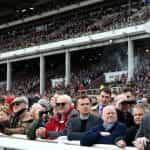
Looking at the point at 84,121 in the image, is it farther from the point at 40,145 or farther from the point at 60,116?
the point at 40,145

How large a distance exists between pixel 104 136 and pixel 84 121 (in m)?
0.72

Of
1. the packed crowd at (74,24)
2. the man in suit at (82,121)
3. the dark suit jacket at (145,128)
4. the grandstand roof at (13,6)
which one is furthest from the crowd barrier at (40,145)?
the grandstand roof at (13,6)

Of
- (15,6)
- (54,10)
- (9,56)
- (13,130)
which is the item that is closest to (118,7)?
(54,10)

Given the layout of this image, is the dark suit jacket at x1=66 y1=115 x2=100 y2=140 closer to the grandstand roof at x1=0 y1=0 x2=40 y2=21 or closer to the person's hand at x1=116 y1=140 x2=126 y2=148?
the person's hand at x1=116 y1=140 x2=126 y2=148

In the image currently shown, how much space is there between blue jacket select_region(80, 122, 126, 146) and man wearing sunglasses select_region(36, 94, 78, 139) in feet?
3.38

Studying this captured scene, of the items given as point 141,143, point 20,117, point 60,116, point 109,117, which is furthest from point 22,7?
point 141,143

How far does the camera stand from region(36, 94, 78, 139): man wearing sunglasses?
5609 millimetres

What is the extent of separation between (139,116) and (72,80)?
28.4 meters

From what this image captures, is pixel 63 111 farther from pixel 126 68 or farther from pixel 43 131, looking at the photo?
pixel 126 68

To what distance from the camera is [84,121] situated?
5.18 m

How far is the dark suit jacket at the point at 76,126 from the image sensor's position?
195 inches

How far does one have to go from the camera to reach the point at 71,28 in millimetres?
36500

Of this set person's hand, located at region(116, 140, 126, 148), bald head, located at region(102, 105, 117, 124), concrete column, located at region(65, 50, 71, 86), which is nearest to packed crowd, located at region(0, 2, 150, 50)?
concrete column, located at region(65, 50, 71, 86)

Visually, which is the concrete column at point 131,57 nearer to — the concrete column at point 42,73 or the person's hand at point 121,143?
the concrete column at point 42,73
